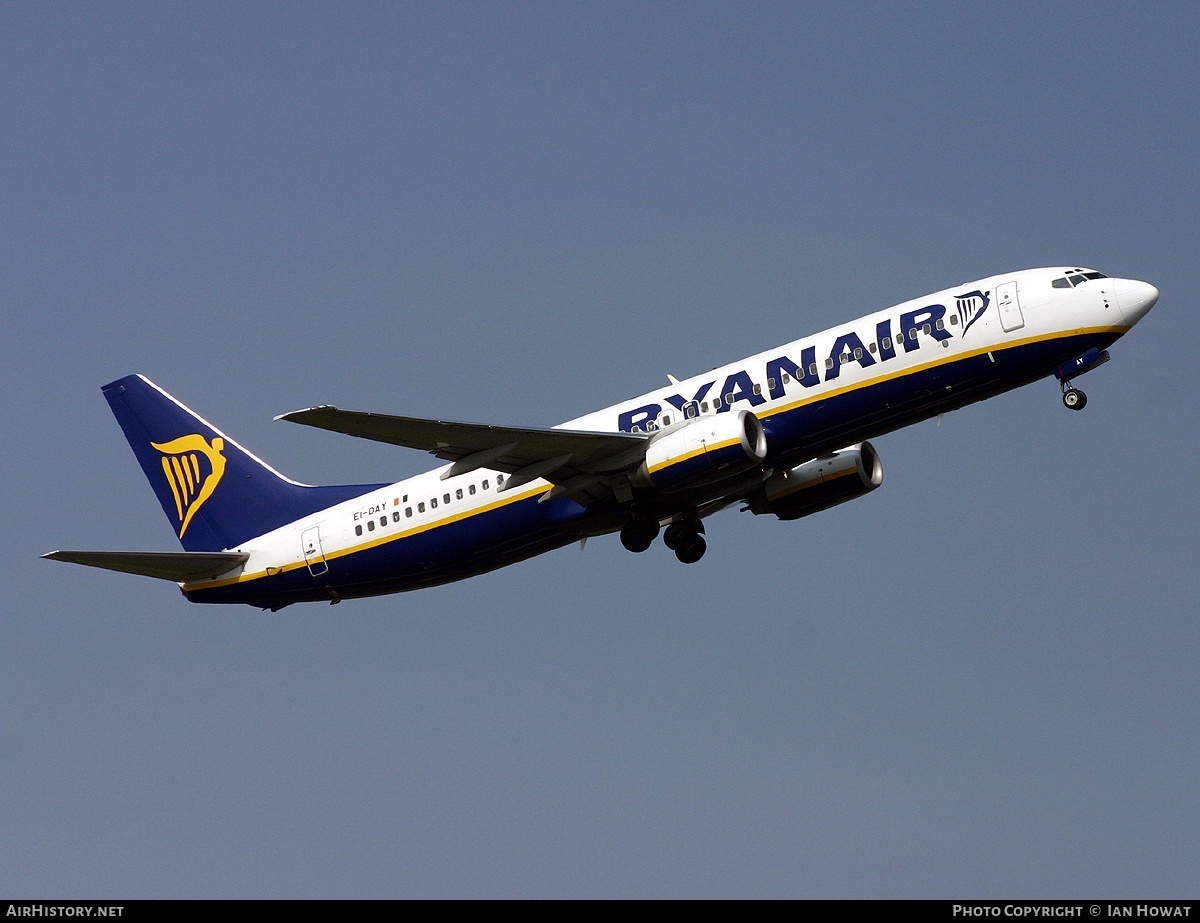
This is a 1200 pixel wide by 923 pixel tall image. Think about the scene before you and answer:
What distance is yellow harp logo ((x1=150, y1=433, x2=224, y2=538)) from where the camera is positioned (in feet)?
159

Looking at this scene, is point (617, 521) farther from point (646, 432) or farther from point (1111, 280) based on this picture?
point (1111, 280)

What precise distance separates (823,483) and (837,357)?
6.66 m

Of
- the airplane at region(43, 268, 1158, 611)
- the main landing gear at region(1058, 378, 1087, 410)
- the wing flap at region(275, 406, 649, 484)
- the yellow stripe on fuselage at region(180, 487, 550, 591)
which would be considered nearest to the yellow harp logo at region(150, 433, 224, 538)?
the airplane at region(43, 268, 1158, 611)

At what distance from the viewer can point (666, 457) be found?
1582 inches

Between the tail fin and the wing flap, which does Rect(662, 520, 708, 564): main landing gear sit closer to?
the wing flap

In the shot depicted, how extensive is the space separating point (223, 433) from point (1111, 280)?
25.8 meters

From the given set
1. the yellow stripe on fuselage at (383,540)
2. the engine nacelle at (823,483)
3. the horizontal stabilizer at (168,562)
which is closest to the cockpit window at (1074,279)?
the engine nacelle at (823,483)

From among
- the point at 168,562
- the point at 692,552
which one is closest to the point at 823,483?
the point at 692,552

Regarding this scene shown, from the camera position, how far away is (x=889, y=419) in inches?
1587

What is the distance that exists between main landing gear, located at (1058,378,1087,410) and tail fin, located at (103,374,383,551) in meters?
18.8

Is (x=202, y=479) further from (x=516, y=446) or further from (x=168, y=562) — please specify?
(x=516, y=446)
